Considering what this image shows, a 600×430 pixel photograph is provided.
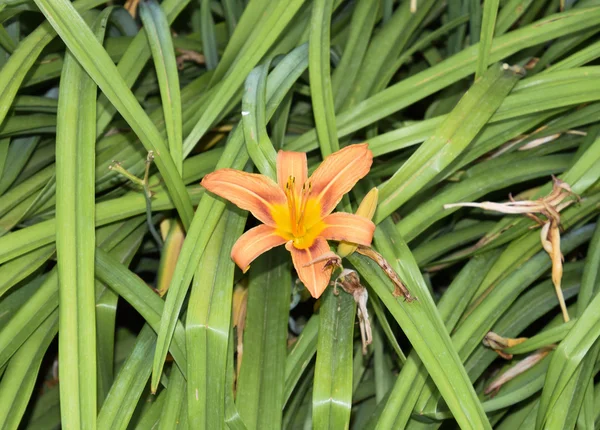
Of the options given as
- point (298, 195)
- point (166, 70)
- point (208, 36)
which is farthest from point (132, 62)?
point (298, 195)

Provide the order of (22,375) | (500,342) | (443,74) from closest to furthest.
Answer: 1. (22,375)
2. (500,342)
3. (443,74)

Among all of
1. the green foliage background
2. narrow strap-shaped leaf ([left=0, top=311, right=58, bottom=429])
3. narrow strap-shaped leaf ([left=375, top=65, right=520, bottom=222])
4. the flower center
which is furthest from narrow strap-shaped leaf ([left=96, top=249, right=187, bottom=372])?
narrow strap-shaped leaf ([left=375, top=65, right=520, bottom=222])

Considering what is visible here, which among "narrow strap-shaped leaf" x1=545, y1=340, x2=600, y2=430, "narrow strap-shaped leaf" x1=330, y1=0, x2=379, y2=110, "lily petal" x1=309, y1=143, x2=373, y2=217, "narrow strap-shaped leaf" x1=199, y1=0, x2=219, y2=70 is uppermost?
"narrow strap-shaped leaf" x1=199, y1=0, x2=219, y2=70

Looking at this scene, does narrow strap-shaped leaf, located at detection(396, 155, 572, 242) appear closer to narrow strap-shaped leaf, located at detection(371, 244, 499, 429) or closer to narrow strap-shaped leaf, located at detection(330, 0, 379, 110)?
narrow strap-shaped leaf, located at detection(371, 244, 499, 429)

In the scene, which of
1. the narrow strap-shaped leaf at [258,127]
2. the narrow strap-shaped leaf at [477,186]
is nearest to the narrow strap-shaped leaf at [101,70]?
the narrow strap-shaped leaf at [258,127]

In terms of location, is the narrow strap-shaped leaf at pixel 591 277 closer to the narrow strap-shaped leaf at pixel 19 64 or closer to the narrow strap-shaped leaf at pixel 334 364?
the narrow strap-shaped leaf at pixel 334 364

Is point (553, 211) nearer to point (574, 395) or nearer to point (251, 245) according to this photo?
point (574, 395)
